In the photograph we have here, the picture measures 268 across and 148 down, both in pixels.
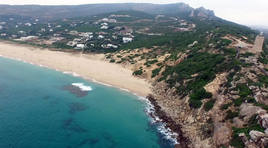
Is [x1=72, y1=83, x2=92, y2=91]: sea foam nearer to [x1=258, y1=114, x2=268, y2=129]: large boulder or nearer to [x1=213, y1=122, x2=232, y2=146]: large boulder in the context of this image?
[x1=213, y1=122, x2=232, y2=146]: large boulder

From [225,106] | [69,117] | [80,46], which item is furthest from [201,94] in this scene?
[80,46]

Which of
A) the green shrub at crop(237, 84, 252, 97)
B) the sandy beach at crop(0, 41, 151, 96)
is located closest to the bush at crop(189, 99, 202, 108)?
the green shrub at crop(237, 84, 252, 97)

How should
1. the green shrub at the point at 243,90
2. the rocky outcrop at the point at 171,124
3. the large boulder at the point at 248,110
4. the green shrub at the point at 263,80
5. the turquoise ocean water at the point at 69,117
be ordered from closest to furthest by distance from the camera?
the large boulder at the point at 248,110 → the turquoise ocean water at the point at 69,117 → the rocky outcrop at the point at 171,124 → the green shrub at the point at 243,90 → the green shrub at the point at 263,80

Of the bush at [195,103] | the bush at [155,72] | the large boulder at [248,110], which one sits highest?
the large boulder at [248,110]

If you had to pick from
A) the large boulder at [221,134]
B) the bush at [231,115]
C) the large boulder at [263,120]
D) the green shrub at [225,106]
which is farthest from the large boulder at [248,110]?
the large boulder at [221,134]

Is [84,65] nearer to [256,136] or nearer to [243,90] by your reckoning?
[243,90]

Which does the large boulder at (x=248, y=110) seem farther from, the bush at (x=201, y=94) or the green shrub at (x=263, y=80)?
the bush at (x=201, y=94)
